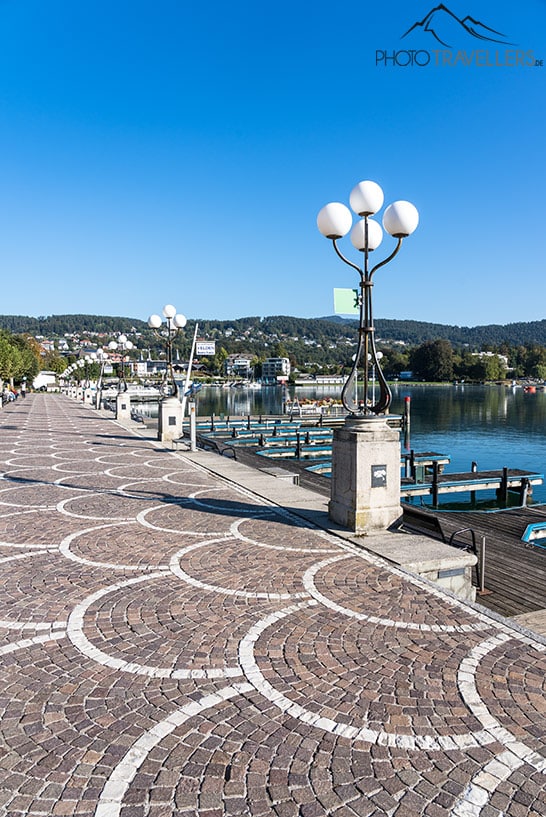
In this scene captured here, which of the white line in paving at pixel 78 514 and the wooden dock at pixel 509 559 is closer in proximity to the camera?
the wooden dock at pixel 509 559

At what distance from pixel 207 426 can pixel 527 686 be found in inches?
1356

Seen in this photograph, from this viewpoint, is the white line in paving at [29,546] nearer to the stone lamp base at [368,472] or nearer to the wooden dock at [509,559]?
the stone lamp base at [368,472]

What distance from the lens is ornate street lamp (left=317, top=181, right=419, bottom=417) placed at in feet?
29.5

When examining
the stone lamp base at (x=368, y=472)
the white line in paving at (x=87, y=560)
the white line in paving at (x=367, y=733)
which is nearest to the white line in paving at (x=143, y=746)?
the white line in paving at (x=367, y=733)

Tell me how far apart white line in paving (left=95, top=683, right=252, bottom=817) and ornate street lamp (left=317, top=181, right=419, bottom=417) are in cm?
534

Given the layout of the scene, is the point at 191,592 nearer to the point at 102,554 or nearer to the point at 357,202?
the point at 102,554

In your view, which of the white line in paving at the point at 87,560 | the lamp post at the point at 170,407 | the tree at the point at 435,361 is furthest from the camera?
the tree at the point at 435,361

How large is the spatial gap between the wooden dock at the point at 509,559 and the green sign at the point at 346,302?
4.09m

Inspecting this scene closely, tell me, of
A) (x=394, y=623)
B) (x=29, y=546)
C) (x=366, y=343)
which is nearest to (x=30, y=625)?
(x=29, y=546)

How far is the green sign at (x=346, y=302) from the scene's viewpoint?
10523 mm

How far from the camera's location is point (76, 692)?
174 inches

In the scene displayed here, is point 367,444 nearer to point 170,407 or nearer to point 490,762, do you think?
point 490,762


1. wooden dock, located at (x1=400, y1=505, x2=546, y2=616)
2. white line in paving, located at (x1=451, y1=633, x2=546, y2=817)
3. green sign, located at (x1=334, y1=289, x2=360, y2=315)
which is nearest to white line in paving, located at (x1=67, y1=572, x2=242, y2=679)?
white line in paving, located at (x1=451, y1=633, x2=546, y2=817)

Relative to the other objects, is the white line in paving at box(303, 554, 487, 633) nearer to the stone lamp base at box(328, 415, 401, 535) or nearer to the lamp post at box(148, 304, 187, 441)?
the stone lamp base at box(328, 415, 401, 535)
